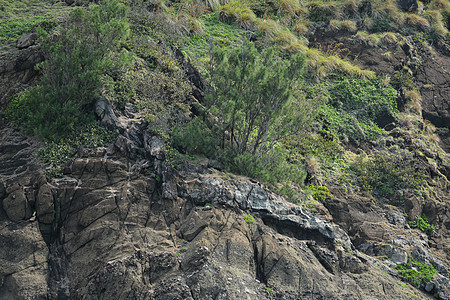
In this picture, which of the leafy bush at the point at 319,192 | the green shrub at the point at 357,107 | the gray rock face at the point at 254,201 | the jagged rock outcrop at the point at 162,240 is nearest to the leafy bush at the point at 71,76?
the jagged rock outcrop at the point at 162,240

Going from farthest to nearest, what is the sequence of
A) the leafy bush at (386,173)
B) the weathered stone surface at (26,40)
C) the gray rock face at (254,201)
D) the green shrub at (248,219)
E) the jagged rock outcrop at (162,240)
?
1. the leafy bush at (386,173)
2. the weathered stone surface at (26,40)
3. the gray rock face at (254,201)
4. the green shrub at (248,219)
5. the jagged rock outcrop at (162,240)

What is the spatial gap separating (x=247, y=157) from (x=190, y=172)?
5.18 feet

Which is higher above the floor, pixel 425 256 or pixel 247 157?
pixel 247 157

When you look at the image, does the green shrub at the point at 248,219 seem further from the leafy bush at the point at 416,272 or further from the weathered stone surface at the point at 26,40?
the weathered stone surface at the point at 26,40

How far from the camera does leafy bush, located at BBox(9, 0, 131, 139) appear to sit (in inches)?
410

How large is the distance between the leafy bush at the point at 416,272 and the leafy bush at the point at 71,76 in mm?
9049

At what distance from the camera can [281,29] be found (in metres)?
20.0

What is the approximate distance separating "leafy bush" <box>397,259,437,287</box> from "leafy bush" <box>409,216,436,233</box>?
2141 millimetres

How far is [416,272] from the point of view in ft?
36.8

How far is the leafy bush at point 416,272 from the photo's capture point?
10977 millimetres

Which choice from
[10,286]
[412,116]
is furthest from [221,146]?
[412,116]

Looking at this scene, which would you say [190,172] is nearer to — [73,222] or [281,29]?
[73,222]

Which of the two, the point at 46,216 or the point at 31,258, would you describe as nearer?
the point at 31,258

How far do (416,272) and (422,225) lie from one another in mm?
2875
